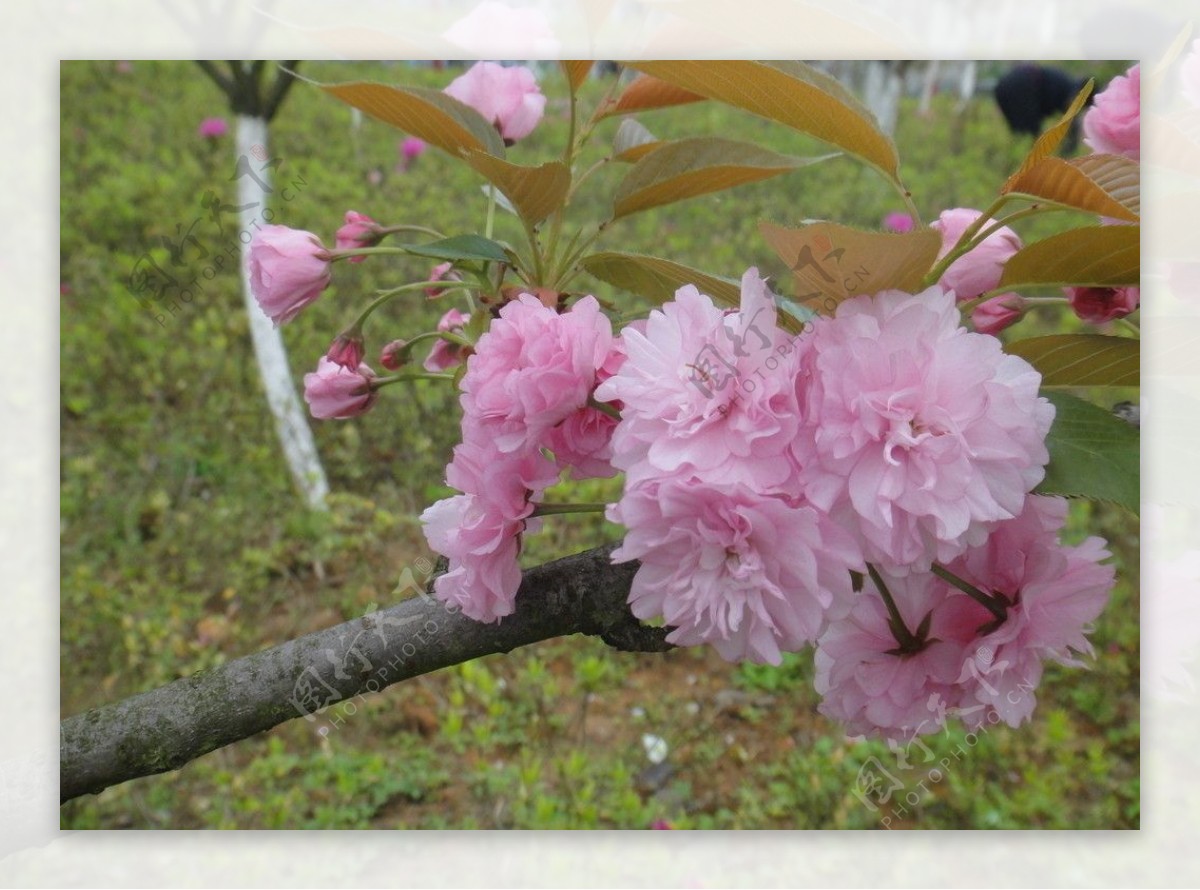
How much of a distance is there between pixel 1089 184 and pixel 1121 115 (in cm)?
13

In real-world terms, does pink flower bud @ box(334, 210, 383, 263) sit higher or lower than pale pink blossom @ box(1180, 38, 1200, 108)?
lower

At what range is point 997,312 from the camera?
0.43 m

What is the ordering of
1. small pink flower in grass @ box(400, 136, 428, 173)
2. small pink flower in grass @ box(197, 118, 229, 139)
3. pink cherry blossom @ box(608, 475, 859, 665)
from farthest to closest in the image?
small pink flower in grass @ box(400, 136, 428, 173), small pink flower in grass @ box(197, 118, 229, 139), pink cherry blossom @ box(608, 475, 859, 665)

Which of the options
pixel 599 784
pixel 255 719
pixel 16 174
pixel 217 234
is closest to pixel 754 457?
pixel 255 719

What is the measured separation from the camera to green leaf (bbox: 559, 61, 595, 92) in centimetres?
51

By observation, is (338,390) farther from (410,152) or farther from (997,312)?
(410,152)

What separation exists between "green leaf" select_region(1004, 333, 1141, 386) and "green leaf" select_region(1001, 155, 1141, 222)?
0.15ft

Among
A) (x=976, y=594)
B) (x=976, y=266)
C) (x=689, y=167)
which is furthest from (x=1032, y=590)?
(x=689, y=167)

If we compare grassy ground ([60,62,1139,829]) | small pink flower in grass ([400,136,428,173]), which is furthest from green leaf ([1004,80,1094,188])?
small pink flower in grass ([400,136,428,173])

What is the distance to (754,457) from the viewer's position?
1.05 feet

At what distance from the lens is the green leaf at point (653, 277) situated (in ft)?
1.25

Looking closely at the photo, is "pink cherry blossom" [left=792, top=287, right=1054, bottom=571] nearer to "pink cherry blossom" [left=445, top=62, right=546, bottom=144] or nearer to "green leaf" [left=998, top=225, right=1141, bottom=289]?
→ "green leaf" [left=998, top=225, right=1141, bottom=289]

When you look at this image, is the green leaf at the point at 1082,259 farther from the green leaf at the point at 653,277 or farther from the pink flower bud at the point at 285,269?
the pink flower bud at the point at 285,269

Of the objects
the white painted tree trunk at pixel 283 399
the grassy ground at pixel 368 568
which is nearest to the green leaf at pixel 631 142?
the grassy ground at pixel 368 568
